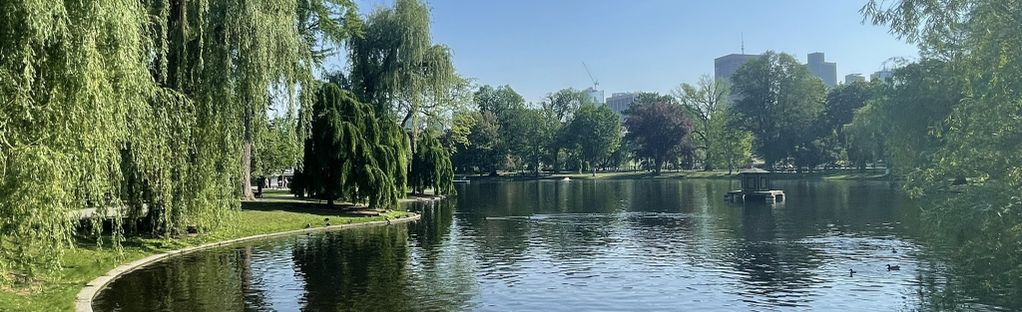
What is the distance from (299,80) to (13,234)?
1517 centimetres

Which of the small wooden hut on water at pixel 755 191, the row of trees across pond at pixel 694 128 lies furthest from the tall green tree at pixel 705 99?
the small wooden hut on water at pixel 755 191

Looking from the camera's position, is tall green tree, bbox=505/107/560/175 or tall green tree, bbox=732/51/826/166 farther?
tall green tree, bbox=505/107/560/175

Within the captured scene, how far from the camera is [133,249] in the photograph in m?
22.4

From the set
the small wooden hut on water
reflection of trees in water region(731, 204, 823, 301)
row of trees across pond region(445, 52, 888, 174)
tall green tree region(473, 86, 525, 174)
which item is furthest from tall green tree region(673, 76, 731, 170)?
reflection of trees in water region(731, 204, 823, 301)

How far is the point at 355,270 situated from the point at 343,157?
→ 1621 centimetres

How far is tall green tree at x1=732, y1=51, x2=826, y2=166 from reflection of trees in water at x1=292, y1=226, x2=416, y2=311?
284 ft

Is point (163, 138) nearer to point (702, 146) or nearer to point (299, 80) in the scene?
point (299, 80)

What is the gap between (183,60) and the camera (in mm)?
22359

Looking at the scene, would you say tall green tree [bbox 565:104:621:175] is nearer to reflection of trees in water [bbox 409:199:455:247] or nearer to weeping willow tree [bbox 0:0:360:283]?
reflection of trees in water [bbox 409:199:455:247]

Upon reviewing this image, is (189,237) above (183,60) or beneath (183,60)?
beneath

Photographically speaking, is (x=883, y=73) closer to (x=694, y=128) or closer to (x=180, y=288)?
(x=694, y=128)

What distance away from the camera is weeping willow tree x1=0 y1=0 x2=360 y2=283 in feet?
39.9

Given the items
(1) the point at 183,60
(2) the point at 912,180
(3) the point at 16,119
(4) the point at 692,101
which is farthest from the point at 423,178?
(4) the point at 692,101

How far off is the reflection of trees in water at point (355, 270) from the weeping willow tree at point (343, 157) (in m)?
5.35
